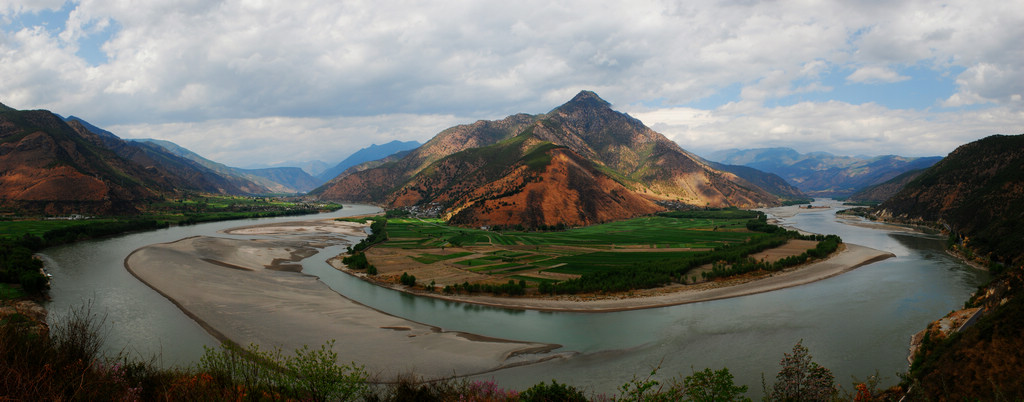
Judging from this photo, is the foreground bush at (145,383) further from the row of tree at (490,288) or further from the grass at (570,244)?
the grass at (570,244)

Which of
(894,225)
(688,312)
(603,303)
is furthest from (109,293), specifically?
(894,225)

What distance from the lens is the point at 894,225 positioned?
126688 millimetres

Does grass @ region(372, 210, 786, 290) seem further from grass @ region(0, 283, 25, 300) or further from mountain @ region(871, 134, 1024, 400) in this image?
grass @ region(0, 283, 25, 300)

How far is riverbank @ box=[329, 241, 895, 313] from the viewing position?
157 ft

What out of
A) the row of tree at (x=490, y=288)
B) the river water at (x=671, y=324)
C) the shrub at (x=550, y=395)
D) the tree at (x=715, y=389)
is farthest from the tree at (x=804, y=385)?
the row of tree at (x=490, y=288)

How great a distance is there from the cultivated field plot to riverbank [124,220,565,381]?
15420 mm

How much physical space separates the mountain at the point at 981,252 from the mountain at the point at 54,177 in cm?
Result: 17780

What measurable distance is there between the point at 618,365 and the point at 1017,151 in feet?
453

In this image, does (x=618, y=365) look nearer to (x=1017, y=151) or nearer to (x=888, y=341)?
(x=888, y=341)

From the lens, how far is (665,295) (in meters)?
51.6

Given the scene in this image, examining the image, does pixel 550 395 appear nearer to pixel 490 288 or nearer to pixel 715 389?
pixel 715 389

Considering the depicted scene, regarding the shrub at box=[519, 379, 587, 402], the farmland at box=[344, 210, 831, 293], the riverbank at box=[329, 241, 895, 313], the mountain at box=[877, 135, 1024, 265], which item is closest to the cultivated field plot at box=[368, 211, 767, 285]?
the farmland at box=[344, 210, 831, 293]

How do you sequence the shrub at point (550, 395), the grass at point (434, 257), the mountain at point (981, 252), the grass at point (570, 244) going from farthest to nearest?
the grass at point (434, 257) < the grass at point (570, 244) < the mountain at point (981, 252) < the shrub at point (550, 395)

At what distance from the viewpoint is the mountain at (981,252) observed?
23.5 m
